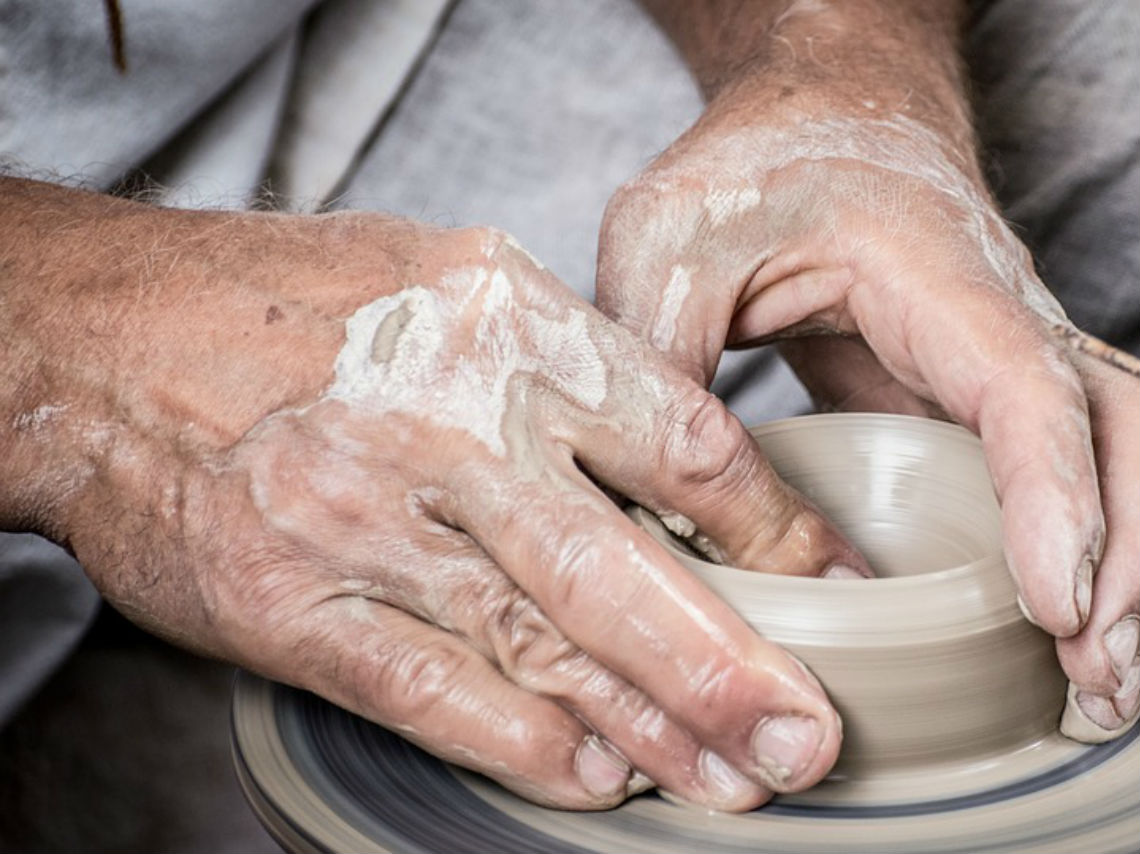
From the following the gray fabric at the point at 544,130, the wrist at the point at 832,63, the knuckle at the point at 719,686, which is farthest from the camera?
the gray fabric at the point at 544,130

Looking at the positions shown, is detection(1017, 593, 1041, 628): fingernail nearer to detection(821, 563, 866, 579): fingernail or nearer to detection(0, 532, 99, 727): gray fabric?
detection(821, 563, 866, 579): fingernail

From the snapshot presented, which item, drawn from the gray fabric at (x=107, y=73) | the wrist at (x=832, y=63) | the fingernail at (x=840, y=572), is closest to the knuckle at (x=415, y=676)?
the fingernail at (x=840, y=572)

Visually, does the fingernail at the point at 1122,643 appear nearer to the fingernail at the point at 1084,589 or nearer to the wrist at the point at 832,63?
the fingernail at the point at 1084,589

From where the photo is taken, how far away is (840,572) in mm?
961

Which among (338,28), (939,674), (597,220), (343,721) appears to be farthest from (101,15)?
(939,674)

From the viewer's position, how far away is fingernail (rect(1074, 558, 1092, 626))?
2.71 ft

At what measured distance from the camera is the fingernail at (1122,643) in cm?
85

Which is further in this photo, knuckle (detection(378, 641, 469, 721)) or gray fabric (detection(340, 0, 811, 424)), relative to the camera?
gray fabric (detection(340, 0, 811, 424))

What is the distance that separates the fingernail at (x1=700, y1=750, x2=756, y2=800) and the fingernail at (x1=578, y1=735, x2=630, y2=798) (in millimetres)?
47

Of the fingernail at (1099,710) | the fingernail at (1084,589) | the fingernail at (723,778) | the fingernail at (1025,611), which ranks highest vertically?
the fingernail at (1084,589)

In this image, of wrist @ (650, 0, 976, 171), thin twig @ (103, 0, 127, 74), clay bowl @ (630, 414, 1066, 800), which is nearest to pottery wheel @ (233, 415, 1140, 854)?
clay bowl @ (630, 414, 1066, 800)

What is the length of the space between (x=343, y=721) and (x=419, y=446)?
0.20m

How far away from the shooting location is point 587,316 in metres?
0.91

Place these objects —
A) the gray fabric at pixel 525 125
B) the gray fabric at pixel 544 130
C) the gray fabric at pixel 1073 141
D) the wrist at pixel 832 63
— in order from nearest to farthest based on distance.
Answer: the wrist at pixel 832 63
the gray fabric at pixel 525 125
the gray fabric at pixel 1073 141
the gray fabric at pixel 544 130
